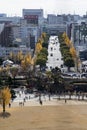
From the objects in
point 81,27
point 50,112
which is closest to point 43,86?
point 50,112

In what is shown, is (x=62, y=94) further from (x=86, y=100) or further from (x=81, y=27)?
(x=81, y=27)

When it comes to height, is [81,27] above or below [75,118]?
above

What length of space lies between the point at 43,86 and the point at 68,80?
4.04 meters

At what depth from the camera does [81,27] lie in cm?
7950

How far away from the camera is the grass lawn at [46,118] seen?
890 inches

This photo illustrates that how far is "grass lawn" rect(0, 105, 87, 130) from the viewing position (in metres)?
22.6

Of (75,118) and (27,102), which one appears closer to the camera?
(75,118)

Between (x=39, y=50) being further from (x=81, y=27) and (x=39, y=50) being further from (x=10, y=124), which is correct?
(x=10, y=124)

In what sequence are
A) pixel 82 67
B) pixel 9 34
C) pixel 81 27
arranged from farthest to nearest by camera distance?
1. pixel 81 27
2. pixel 9 34
3. pixel 82 67

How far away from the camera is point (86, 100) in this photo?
3175 centimetres

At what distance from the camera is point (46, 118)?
24812 mm

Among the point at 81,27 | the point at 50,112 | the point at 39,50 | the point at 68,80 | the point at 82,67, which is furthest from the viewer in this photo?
the point at 81,27

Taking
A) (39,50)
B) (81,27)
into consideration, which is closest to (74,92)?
(39,50)

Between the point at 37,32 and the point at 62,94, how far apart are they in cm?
4918
